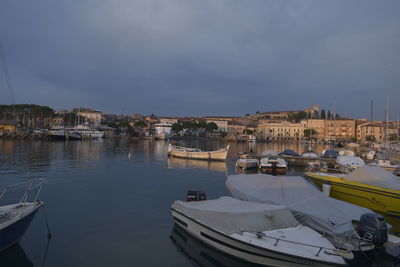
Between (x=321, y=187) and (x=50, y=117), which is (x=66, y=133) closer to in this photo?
(x=50, y=117)

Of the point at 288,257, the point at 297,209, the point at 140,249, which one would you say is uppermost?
the point at 297,209

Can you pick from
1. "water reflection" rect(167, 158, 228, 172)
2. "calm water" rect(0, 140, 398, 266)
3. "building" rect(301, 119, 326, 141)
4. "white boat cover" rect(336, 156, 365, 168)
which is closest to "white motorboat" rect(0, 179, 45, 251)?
"calm water" rect(0, 140, 398, 266)

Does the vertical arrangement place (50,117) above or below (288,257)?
above

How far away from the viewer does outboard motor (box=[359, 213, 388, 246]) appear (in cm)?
1021

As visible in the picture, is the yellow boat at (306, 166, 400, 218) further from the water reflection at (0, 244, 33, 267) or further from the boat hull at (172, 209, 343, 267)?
the water reflection at (0, 244, 33, 267)

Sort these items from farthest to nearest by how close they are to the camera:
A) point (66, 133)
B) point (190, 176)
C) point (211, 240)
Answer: point (66, 133) < point (190, 176) < point (211, 240)

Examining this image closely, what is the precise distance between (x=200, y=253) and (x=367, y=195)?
33.0 ft

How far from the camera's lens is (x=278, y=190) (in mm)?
13688

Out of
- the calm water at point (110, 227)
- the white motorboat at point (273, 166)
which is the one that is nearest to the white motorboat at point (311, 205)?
the calm water at point (110, 227)

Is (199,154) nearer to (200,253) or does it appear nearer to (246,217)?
(200,253)

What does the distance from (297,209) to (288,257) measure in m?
2.99

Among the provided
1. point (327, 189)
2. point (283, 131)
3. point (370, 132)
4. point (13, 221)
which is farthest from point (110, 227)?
point (283, 131)

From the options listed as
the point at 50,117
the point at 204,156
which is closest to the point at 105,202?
the point at 204,156

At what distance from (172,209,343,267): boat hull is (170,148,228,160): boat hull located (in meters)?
31.4
